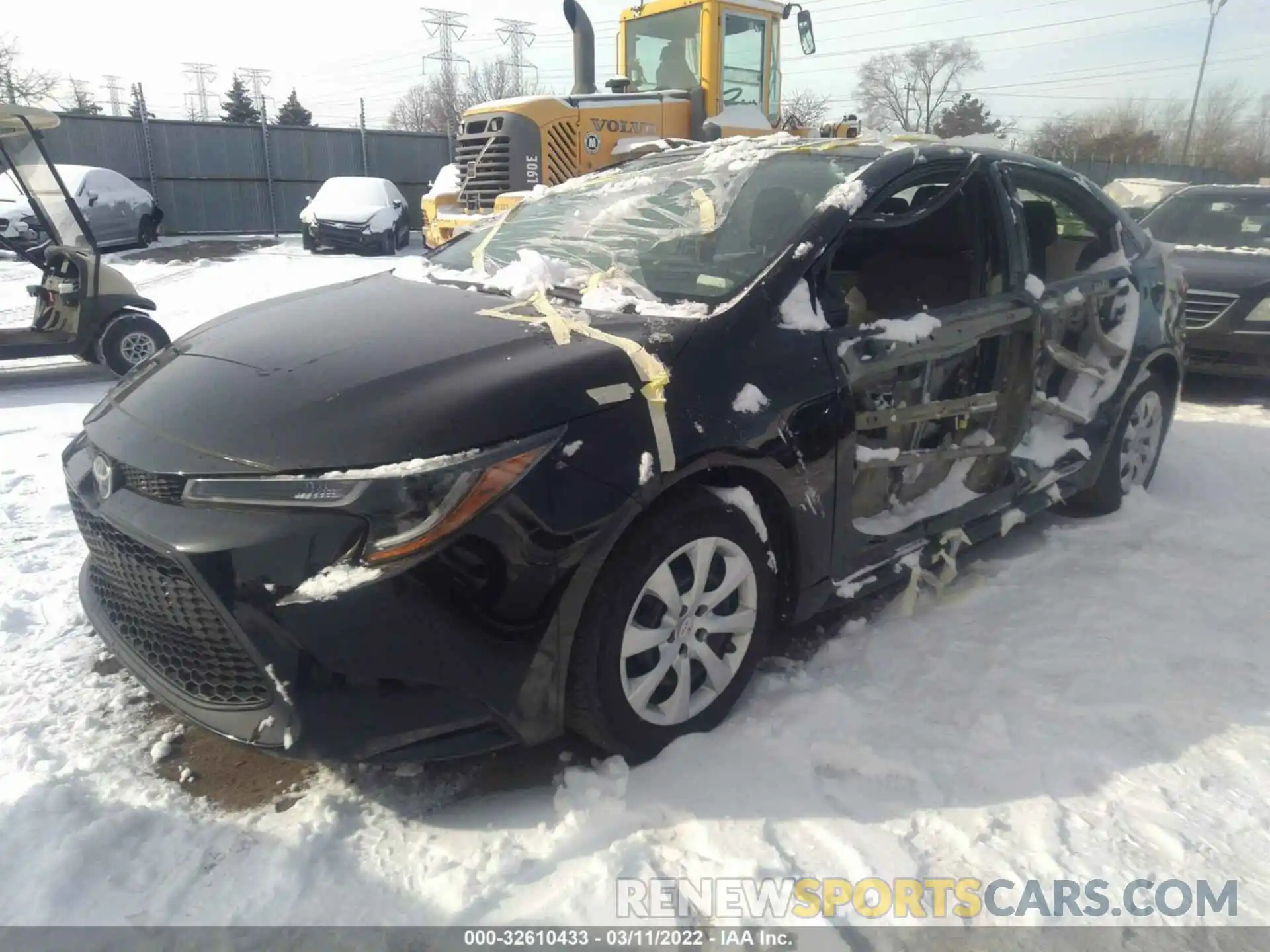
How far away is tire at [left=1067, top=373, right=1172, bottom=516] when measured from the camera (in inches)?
167

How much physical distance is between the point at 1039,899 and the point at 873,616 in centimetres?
139

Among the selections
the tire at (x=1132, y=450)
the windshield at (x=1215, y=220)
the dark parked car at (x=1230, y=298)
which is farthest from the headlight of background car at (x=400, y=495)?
the windshield at (x=1215, y=220)

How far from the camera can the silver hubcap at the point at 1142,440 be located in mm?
4352

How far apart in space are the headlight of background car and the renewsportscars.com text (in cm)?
93

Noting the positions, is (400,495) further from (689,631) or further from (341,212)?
(341,212)

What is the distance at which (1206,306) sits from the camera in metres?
6.95

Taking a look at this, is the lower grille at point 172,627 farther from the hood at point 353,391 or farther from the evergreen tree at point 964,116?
the evergreen tree at point 964,116

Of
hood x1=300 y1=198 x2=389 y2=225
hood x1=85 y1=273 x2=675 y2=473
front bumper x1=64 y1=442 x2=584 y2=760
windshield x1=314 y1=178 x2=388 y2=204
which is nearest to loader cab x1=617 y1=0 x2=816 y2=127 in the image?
hood x1=85 y1=273 x2=675 y2=473

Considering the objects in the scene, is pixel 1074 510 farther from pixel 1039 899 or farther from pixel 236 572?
pixel 236 572

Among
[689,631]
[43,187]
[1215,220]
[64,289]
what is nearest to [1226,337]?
[1215,220]

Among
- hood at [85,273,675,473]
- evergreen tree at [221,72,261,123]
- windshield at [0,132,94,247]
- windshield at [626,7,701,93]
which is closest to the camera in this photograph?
hood at [85,273,675,473]

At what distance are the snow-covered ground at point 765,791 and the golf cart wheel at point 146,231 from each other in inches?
→ 630

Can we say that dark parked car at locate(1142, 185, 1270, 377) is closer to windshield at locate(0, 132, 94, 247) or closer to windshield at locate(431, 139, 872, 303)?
Result: windshield at locate(431, 139, 872, 303)

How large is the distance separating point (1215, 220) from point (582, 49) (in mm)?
6454
